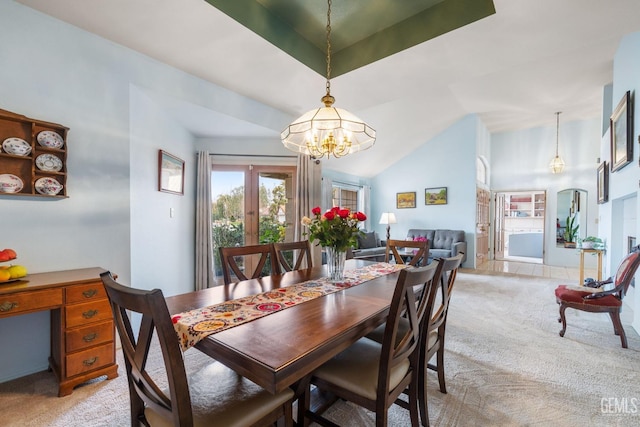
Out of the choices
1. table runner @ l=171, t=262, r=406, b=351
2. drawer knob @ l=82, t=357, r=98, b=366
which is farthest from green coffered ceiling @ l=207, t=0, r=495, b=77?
drawer knob @ l=82, t=357, r=98, b=366

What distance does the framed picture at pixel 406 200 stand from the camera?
734 cm

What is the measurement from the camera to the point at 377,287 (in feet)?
6.02

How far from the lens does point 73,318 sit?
6.06 feet

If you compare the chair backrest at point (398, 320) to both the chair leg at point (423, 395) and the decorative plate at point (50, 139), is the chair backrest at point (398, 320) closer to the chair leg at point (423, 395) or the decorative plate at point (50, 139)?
the chair leg at point (423, 395)

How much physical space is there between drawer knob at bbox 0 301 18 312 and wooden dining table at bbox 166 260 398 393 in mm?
987

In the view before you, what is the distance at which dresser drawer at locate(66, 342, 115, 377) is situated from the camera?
1.86 m

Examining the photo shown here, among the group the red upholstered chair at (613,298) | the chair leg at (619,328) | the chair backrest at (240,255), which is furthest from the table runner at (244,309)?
the chair leg at (619,328)

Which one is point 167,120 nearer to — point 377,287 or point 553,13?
point 377,287

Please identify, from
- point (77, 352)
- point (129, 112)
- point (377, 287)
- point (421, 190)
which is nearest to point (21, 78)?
point (129, 112)

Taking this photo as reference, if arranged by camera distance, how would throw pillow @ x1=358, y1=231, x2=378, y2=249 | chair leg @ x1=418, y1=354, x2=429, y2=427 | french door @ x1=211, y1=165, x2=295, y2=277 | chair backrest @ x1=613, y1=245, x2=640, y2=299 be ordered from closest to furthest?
chair leg @ x1=418, y1=354, x2=429, y2=427
chair backrest @ x1=613, y1=245, x2=640, y2=299
french door @ x1=211, y1=165, x2=295, y2=277
throw pillow @ x1=358, y1=231, x2=378, y2=249

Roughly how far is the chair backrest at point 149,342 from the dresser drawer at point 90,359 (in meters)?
1.18

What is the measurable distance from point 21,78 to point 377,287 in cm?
284

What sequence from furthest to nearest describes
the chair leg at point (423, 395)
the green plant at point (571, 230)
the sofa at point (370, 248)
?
1. the green plant at point (571, 230)
2. the sofa at point (370, 248)
3. the chair leg at point (423, 395)

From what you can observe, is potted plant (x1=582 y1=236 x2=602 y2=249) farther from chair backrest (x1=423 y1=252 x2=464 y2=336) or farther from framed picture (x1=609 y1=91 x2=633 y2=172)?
chair backrest (x1=423 y1=252 x2=464 y2=336)
